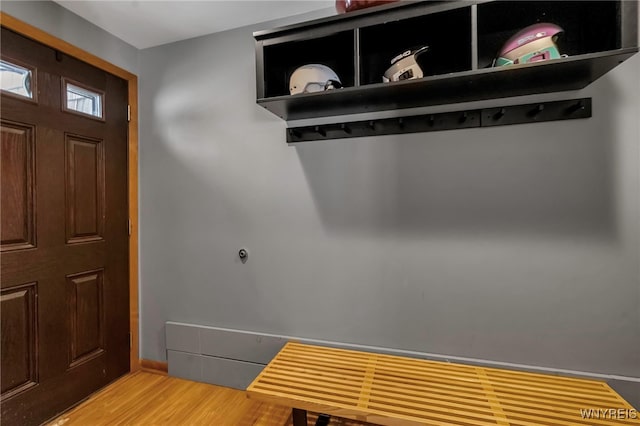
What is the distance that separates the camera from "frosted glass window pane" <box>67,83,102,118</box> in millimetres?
1701

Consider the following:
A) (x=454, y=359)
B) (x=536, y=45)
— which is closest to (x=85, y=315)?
(x=454, y=359)

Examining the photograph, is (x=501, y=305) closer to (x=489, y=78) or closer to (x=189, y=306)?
(x=489, y=78)

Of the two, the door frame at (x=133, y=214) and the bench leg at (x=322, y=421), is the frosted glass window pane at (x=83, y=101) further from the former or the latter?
the bench leg at (x=322, y=421)

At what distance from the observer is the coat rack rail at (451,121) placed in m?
1.32

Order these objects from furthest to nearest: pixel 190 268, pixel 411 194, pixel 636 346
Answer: pixel 190 268
pixel 411 194
pixel 636 346

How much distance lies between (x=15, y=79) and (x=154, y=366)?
1831 mm

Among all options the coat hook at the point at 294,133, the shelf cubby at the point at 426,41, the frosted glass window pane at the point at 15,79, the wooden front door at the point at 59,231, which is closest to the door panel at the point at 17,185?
the wooden front door at the point at 59,231

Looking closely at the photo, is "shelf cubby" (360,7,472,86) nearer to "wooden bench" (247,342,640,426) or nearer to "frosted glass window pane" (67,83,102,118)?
"wooden bench" (247,342,640,426)

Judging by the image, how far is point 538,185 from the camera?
1.37 meters

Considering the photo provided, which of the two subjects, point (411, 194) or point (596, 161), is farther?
point (411, 194)

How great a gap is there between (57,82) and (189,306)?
148cm

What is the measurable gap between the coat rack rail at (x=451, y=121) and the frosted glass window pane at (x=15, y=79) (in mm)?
1319

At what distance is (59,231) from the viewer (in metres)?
1.62

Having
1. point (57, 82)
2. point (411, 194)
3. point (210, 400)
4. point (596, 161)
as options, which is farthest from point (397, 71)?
point (210, 400)
